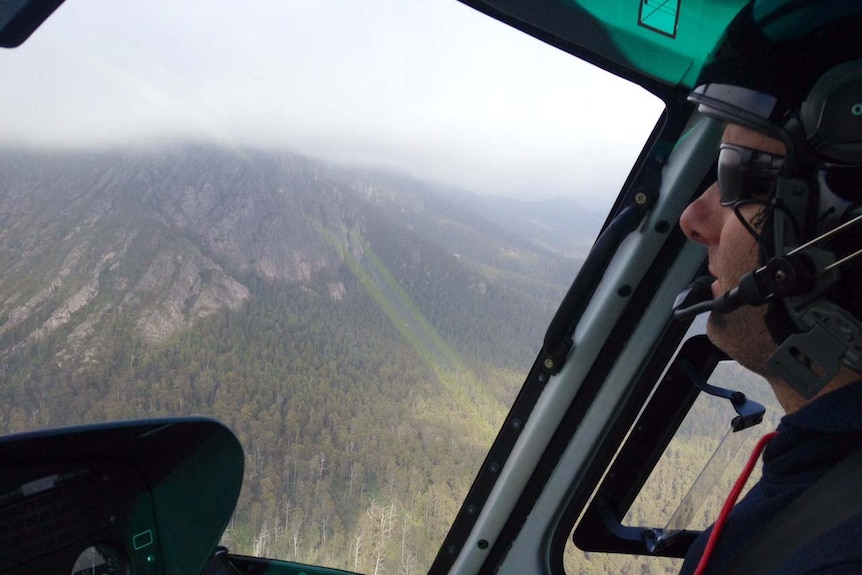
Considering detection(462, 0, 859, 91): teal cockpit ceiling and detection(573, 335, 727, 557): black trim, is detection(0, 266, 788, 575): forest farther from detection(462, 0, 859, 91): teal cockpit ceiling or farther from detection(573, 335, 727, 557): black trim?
detection(462, 0, 859, 91): teal cockpit ceiling

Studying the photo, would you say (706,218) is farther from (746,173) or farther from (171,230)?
(171,230)

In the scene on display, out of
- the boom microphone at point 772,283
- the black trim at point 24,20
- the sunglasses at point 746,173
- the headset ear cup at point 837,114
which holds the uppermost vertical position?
the headset ear cup at point 837,114

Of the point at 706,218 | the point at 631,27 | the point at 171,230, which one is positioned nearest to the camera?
the point at 706,218

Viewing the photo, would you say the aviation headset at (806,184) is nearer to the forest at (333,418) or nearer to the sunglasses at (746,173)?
the sunglasses at (746,173)

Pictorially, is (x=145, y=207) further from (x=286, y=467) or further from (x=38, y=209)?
(x=286, y=467)

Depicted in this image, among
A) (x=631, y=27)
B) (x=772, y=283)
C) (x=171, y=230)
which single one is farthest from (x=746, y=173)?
(x=171, y=230)

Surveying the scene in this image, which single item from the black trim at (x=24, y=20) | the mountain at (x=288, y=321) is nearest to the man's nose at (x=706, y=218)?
the mountain at (x=288, y=321)
